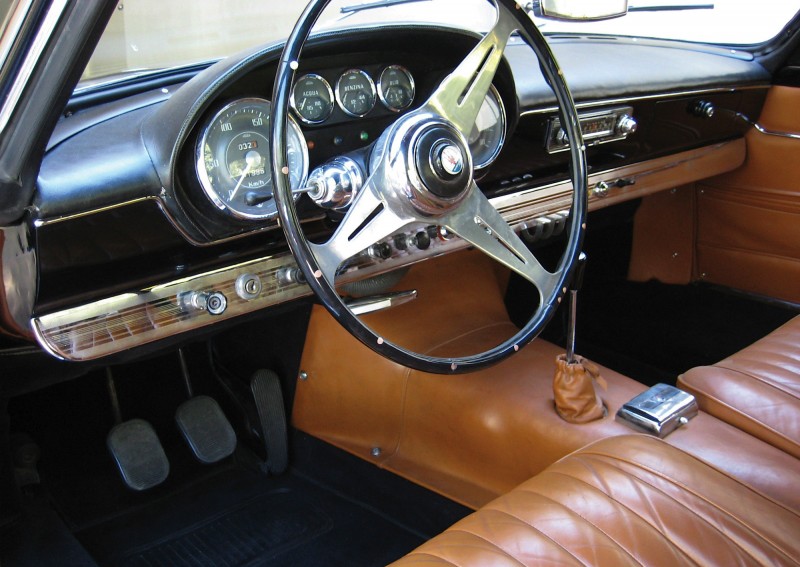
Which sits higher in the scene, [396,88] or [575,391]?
[396,88]

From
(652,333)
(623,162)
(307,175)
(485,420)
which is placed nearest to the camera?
(307,175)

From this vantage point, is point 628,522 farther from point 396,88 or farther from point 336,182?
point 396,88

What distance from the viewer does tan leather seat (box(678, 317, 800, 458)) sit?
1.50 m

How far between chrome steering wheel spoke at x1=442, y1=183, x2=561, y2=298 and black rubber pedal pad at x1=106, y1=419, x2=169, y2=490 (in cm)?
117

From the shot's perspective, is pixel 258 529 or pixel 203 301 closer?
pixel 203 301

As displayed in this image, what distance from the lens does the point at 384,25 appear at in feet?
4.99

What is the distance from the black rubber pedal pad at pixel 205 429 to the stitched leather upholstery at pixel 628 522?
3.81 ft

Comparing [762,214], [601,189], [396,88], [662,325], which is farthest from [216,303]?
[762,214]

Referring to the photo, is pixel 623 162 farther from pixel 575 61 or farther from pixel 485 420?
pixel 485 420

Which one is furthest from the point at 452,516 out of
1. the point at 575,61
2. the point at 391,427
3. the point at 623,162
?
the point at 575,61

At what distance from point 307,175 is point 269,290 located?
23cm

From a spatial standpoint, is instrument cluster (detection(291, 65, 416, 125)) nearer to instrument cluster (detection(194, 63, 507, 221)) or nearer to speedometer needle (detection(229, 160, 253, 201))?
instrument cluster (detection(194, 63, 507, 221))

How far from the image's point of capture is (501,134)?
1769 mm

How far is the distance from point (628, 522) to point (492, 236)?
1.82 ft
